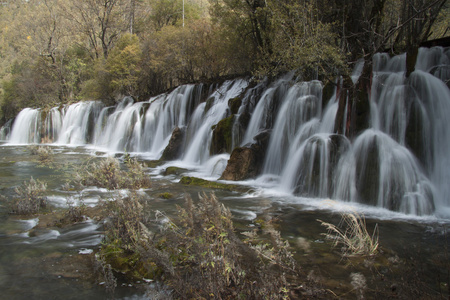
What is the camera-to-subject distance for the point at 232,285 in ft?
13.2

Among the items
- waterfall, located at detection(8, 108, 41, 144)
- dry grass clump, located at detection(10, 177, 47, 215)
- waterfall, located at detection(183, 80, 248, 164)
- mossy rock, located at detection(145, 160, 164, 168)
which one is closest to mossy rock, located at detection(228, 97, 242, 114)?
waterfall, located at detection(183, 80, 248, 164)

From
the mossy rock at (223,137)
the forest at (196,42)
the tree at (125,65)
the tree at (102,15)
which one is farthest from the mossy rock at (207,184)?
the tree at (102,15)

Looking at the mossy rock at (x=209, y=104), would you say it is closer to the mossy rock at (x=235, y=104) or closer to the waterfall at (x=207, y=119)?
A: the waterfall at (x=207, y=119)

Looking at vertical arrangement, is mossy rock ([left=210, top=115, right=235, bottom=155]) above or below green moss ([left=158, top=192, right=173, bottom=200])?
above

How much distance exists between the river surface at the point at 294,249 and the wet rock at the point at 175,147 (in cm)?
830

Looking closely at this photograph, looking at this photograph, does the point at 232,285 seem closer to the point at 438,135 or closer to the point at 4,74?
the point at 438,135

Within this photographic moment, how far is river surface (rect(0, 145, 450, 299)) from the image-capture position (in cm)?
452

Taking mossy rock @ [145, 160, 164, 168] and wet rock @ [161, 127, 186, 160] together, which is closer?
mossy rock @ [145, 160, 164, 168]

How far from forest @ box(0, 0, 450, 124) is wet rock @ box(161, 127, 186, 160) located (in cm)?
561

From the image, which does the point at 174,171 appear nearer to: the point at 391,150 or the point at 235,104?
the point at 235,104

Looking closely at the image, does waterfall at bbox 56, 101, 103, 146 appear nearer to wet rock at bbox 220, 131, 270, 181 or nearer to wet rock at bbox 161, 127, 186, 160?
wet rock at bbox 161, 127, 186, 160

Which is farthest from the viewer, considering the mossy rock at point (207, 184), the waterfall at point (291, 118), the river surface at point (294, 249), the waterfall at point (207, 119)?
the waterfall at point (207, 119)

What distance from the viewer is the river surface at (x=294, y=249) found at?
14.8ft

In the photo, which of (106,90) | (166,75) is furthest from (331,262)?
(106,90)
